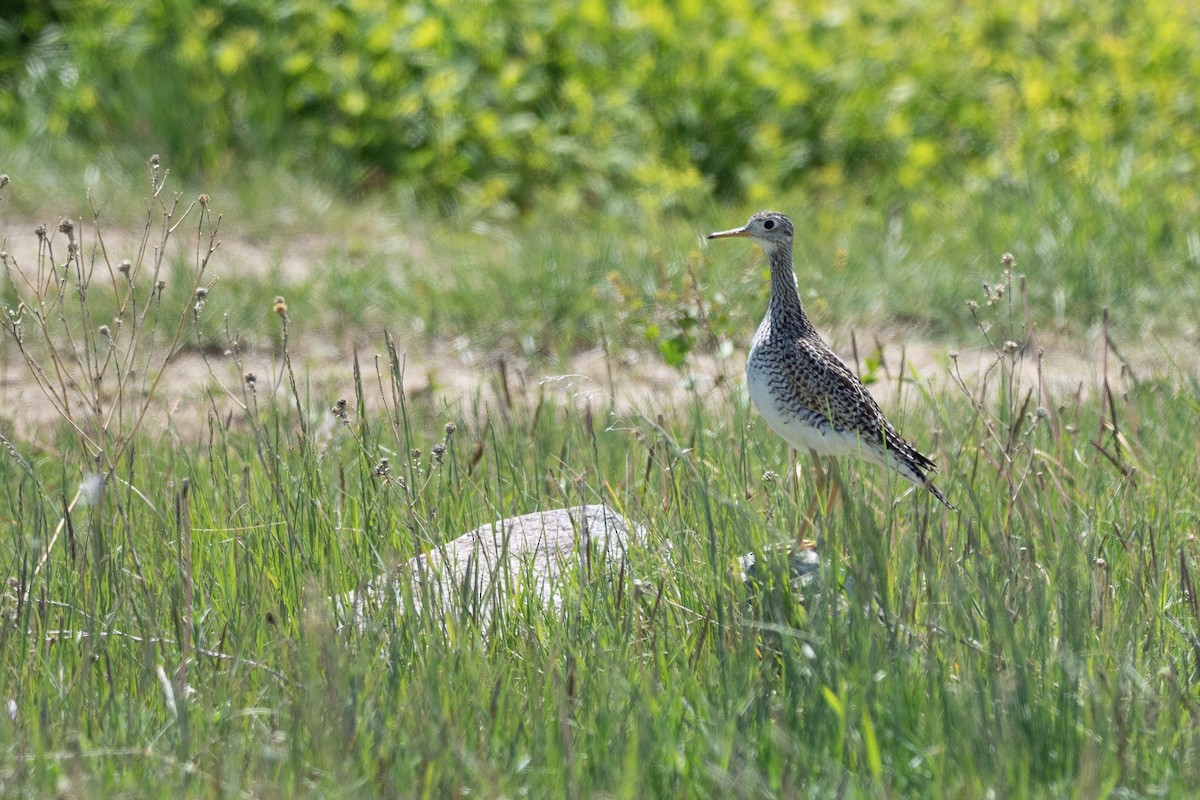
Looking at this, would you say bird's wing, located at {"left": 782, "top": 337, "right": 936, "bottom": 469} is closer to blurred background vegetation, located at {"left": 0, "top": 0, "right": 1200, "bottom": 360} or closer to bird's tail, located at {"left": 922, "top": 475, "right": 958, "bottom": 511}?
bird's tail, located at {"left": 922, "top": 475, "right": 958, "bottom": 511}

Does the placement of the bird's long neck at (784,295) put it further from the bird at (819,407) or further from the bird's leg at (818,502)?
the bird's leg at (818,502)

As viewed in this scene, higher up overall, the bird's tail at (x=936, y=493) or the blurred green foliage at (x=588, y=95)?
the blurred green foliage at (x=588, y=95)

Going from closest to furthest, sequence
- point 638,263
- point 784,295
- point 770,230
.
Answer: point 784,295 < point 770,230 < point 638,263

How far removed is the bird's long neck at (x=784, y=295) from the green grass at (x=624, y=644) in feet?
1.41

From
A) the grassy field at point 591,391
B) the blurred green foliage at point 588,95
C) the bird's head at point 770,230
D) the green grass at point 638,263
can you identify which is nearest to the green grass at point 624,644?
the grassy field at point 591,391

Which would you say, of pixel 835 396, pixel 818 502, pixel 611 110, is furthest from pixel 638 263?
pixel 818 502

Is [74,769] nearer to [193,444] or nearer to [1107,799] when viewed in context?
[1107,799]

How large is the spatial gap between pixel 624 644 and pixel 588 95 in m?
7.28

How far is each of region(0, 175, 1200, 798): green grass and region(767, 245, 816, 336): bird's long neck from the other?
1.41 feet

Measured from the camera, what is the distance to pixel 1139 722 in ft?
10.2

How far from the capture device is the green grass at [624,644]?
298cm

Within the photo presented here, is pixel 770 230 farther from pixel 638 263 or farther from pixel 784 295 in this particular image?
pixel 638 263

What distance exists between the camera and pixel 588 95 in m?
10.4

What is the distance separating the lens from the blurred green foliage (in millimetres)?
10125
